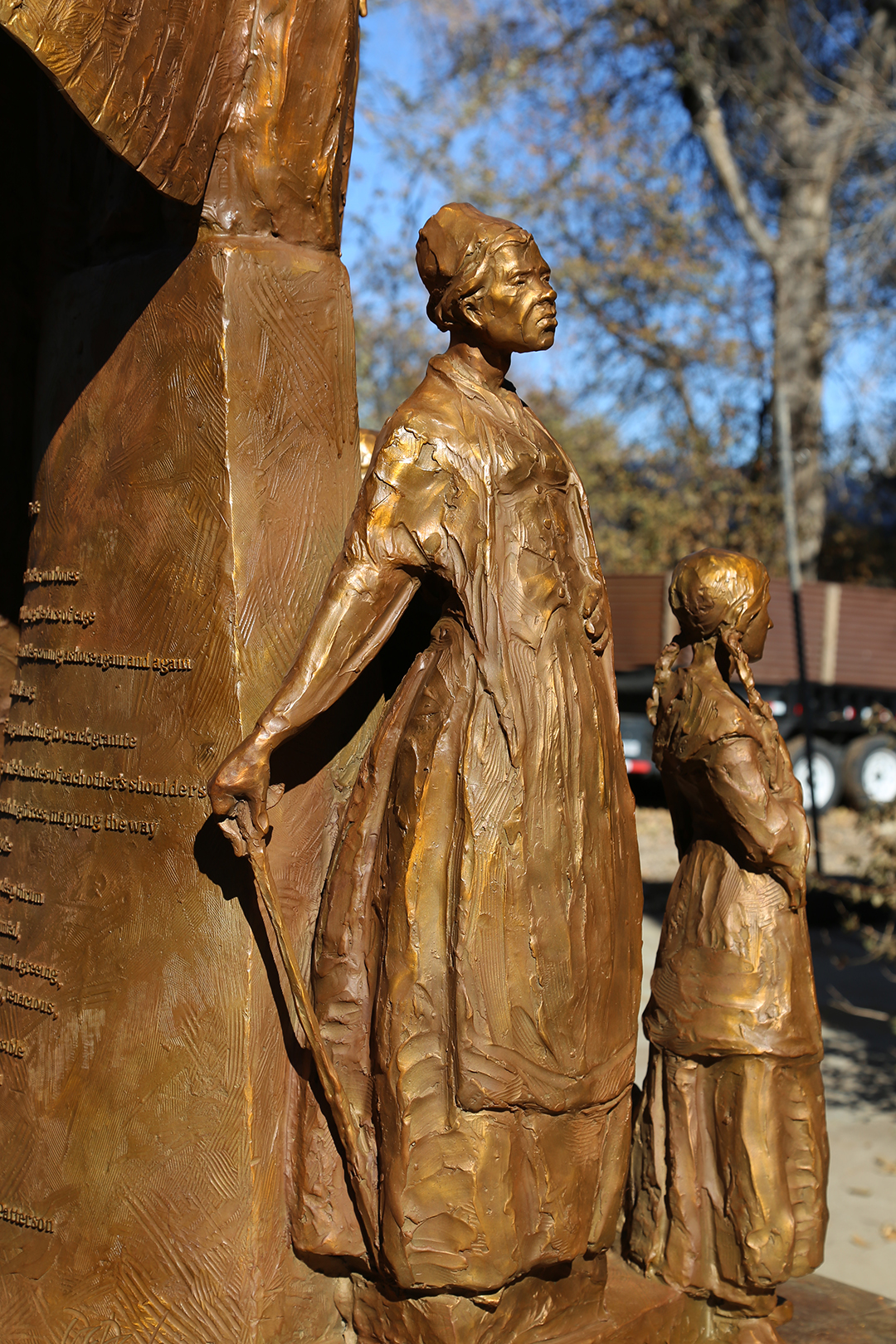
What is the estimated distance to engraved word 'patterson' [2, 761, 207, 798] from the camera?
253 centimetres

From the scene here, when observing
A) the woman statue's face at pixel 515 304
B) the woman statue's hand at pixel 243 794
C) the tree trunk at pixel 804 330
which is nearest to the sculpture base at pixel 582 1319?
the woman statue's hand at pixel 243 794

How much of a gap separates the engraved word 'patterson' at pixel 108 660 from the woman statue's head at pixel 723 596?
1091 millimetres

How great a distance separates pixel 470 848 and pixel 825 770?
35.9 feet

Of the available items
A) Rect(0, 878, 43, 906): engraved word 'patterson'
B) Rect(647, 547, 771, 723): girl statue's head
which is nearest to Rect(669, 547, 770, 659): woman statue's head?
Rect(647, 547, 771, 723): girl statue's head

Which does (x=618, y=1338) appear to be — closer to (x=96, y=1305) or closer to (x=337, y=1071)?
(x=337, y=1071)

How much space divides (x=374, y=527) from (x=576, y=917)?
805mm

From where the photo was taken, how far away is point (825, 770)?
12734 millimetres

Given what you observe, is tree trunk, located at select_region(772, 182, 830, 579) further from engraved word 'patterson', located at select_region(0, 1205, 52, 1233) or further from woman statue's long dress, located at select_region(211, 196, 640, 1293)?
engraved word 'patterson', located at select_region(0, 1205, 52, 1233)

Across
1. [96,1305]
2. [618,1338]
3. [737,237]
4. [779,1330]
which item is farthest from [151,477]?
[737,237]

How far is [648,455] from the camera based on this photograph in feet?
51.0

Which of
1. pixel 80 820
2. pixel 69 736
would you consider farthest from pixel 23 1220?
pixel 69 736

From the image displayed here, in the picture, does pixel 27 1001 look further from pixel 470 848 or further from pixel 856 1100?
pixel 856 1100

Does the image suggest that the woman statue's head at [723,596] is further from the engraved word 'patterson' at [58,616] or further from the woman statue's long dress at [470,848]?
the engraved word 'patterson' at [58,616]

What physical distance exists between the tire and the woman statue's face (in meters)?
10.4
